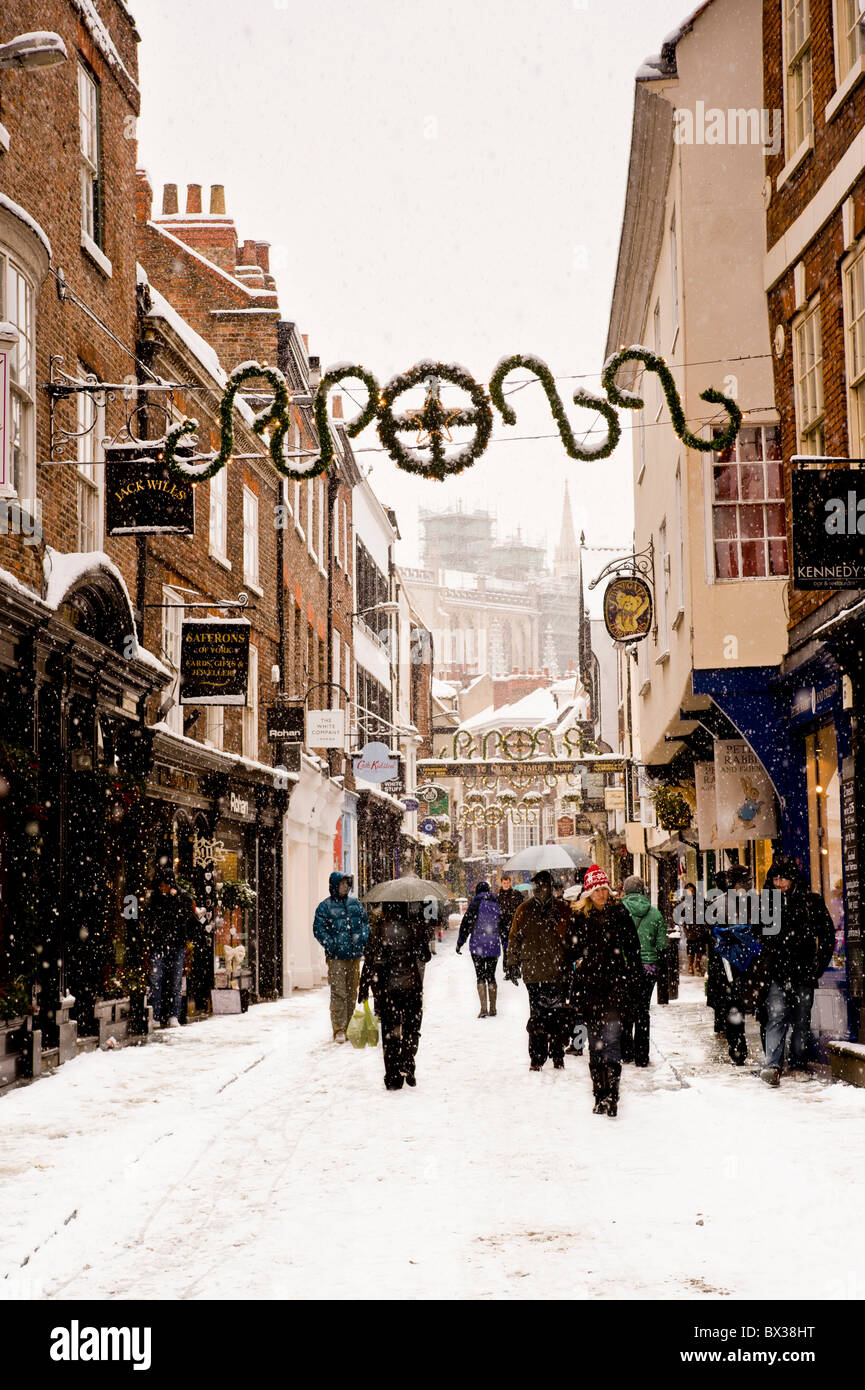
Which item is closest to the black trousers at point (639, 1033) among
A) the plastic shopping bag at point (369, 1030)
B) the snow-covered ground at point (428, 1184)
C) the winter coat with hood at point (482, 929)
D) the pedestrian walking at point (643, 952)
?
the pedestrian walking at point (643, 952)

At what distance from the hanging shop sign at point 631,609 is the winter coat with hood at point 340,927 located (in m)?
7.24

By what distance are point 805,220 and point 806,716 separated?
15.3ft

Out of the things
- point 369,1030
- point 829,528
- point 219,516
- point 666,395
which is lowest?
→ point 369,1030

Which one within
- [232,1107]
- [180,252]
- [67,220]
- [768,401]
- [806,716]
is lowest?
[232,1107]

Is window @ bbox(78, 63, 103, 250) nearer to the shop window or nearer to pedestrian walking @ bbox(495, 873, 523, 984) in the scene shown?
the shop window

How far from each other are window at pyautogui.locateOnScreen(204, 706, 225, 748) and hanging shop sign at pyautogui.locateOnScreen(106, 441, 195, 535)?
741 centimetres

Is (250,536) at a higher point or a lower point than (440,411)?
higher

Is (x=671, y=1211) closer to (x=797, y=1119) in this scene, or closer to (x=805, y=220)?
(x=797, y=1119)

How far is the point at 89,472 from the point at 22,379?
8.16 feet

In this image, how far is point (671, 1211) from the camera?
24.9 ft

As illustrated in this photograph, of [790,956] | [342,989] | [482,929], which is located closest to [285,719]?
[482,929]

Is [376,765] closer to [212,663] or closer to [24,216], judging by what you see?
[212,663]

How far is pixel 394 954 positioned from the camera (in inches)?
508

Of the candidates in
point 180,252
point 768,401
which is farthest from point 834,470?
point 180,252
